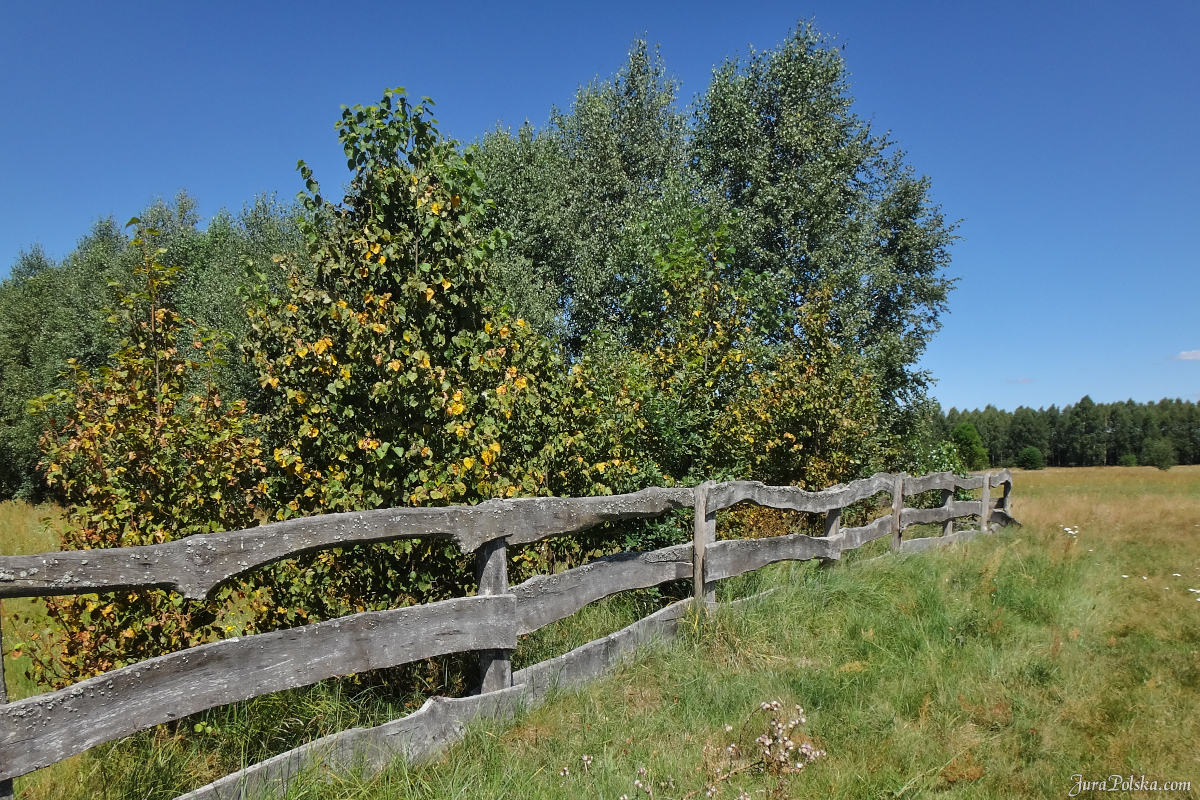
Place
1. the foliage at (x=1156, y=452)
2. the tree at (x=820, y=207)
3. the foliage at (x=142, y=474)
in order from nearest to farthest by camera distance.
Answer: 1. the foliage at (x=142, y=474)
2. the tree at (x=820, y=207)
3. the foliage at (x=1156, y=452)

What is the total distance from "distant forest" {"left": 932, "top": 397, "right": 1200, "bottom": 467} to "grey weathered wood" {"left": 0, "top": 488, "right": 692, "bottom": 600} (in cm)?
10930

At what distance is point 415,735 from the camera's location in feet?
12.3

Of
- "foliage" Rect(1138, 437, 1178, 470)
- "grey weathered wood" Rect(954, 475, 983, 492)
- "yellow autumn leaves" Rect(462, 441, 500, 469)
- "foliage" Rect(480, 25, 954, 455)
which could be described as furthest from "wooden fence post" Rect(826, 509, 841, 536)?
"foliage" Rect(1138, 437, 1178, 470)

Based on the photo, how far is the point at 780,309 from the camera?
22.1 meters

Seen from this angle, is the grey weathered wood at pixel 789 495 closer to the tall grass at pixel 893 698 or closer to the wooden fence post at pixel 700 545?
the wooden fence post at pixel 700 545

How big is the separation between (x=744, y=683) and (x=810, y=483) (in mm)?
6114

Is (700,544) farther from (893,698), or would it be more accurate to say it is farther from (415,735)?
(415,735)

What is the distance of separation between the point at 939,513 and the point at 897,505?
1.72m

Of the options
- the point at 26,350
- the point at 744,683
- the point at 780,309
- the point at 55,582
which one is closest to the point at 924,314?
the point at 780,309

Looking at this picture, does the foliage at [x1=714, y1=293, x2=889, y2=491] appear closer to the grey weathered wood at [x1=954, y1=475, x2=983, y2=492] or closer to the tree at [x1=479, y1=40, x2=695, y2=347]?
the grey weathered wood at [x1=954, y1=475, x2=983, y2=492]

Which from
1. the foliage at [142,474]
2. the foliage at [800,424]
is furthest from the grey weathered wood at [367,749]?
the foliage at [800,424]

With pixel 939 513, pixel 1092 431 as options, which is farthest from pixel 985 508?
pixel 1092 431

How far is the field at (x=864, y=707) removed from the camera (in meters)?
3.70

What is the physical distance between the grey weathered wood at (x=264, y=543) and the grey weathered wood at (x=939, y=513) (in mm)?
6188
